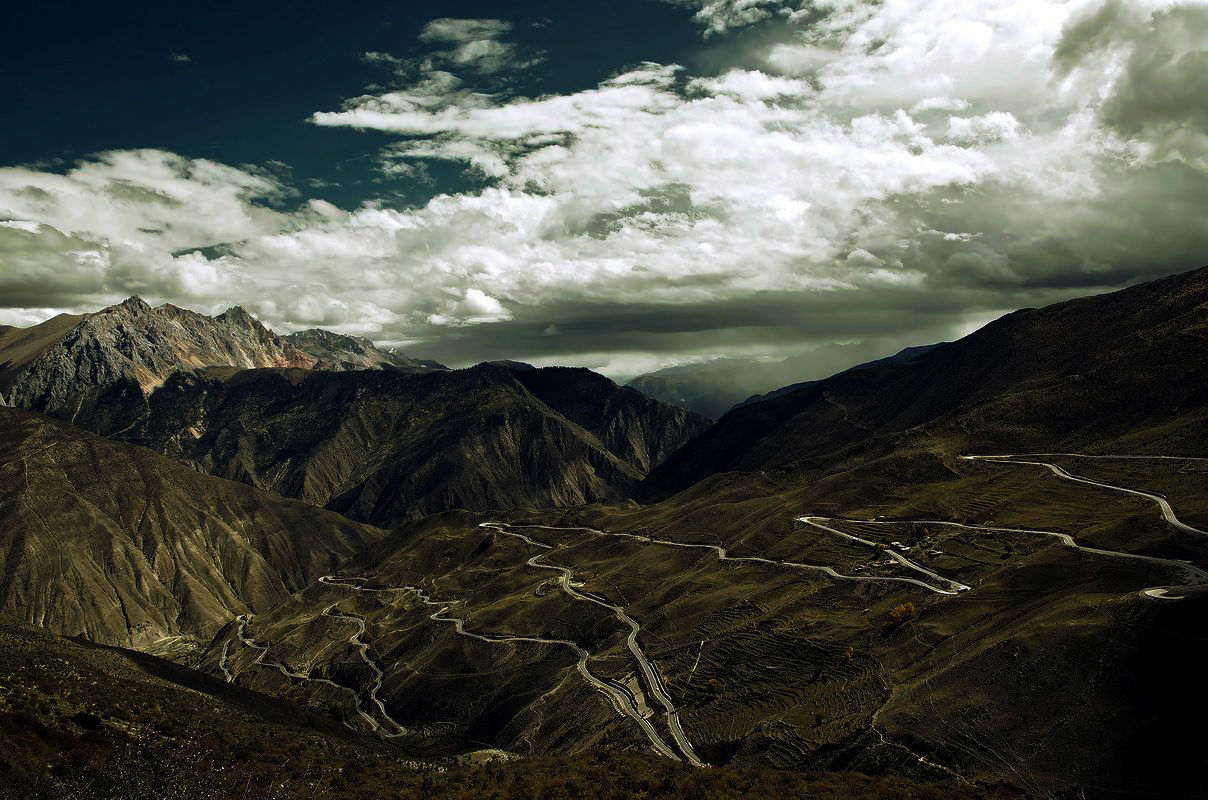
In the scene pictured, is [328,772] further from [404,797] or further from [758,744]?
[758,744]

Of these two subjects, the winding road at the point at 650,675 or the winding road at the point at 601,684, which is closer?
the winding road at the point at 650,675

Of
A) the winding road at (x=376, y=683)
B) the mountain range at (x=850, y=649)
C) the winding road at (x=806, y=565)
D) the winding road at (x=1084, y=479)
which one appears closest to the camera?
the mountain range at (x=850, y=649)

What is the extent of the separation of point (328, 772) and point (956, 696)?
5178 cm

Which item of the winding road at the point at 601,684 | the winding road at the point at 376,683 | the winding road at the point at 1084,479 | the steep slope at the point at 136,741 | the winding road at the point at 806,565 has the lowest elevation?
the winding road at the point at 376,683

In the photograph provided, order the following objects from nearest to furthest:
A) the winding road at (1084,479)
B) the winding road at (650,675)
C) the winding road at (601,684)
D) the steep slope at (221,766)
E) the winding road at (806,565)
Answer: the steep slope at (221,766) → the winding road at (650,675) → the winding road at (601,684) → the winding road at (1084,479) → the winding road at (806,565)

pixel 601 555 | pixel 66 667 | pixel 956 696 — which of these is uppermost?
pixel 66 667

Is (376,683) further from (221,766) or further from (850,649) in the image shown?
(221,766)

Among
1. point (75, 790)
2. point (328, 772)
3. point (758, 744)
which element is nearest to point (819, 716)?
point (758, 744)

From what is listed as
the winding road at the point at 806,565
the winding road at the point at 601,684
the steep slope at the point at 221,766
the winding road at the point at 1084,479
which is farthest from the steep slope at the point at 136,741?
the winding road at the point at 1084,479

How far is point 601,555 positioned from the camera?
195875 millimetres

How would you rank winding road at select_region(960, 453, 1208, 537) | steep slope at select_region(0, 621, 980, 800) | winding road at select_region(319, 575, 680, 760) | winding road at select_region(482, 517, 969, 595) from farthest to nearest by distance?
1. winding road at select_region(482, 517, 969, 595)
2. winding road at select_region(960, 453, 1208, 537)
3. winding road at select_region(319, 575, 680, 760)
4. steep slope at select_region(0, 621, 980, 800)

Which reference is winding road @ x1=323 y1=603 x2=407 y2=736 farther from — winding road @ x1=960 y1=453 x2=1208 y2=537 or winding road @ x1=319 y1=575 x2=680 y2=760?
winding road @ x1=960 y1=453 x2=1208 y2=537

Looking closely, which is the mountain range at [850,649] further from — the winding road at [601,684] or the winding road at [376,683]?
the winding road at [376,683]

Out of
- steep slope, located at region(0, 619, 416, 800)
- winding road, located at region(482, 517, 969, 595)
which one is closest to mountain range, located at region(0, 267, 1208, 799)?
steep slope, located at region(0, 619, 416, 800)
